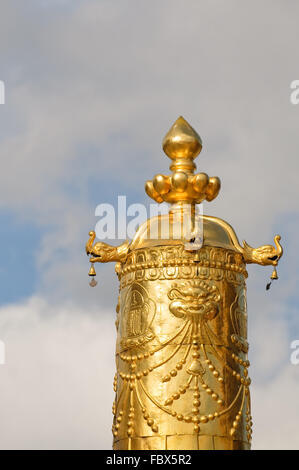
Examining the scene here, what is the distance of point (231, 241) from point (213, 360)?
5.41 feet

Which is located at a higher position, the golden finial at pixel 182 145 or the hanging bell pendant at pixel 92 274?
the golden finial at pixel 182 145

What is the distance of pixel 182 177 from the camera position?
14.2 m

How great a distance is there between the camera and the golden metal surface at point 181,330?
1335cm

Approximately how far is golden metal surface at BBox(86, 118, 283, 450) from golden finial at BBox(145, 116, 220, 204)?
2 centimetres

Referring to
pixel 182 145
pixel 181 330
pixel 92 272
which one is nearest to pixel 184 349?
pixel 181 330

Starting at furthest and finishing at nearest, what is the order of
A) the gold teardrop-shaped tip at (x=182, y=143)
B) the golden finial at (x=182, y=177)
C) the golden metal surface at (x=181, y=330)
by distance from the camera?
1. the gold teardrop-shaped tip at (x=182, y=143)
2. the golden finial at (x=182, y=177)
3. the golden metal surface at (x=181, y=330)

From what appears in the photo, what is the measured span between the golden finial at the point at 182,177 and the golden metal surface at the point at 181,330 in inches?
0.7

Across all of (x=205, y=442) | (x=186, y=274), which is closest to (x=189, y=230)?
(x=186, y=274)

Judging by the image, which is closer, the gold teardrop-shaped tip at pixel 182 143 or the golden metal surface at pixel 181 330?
the golden metal surface at pixel 181 330

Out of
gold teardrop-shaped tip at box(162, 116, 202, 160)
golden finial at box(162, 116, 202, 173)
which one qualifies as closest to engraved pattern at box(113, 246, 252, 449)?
golden finial at box(162, 116, 202, 173)

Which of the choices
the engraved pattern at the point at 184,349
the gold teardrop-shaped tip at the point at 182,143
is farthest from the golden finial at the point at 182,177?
the engraved pattern at the point at 184,349

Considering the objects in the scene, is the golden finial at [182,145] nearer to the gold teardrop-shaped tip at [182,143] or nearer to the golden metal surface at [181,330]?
the gold teardrop-shaped tip at [182,143]
